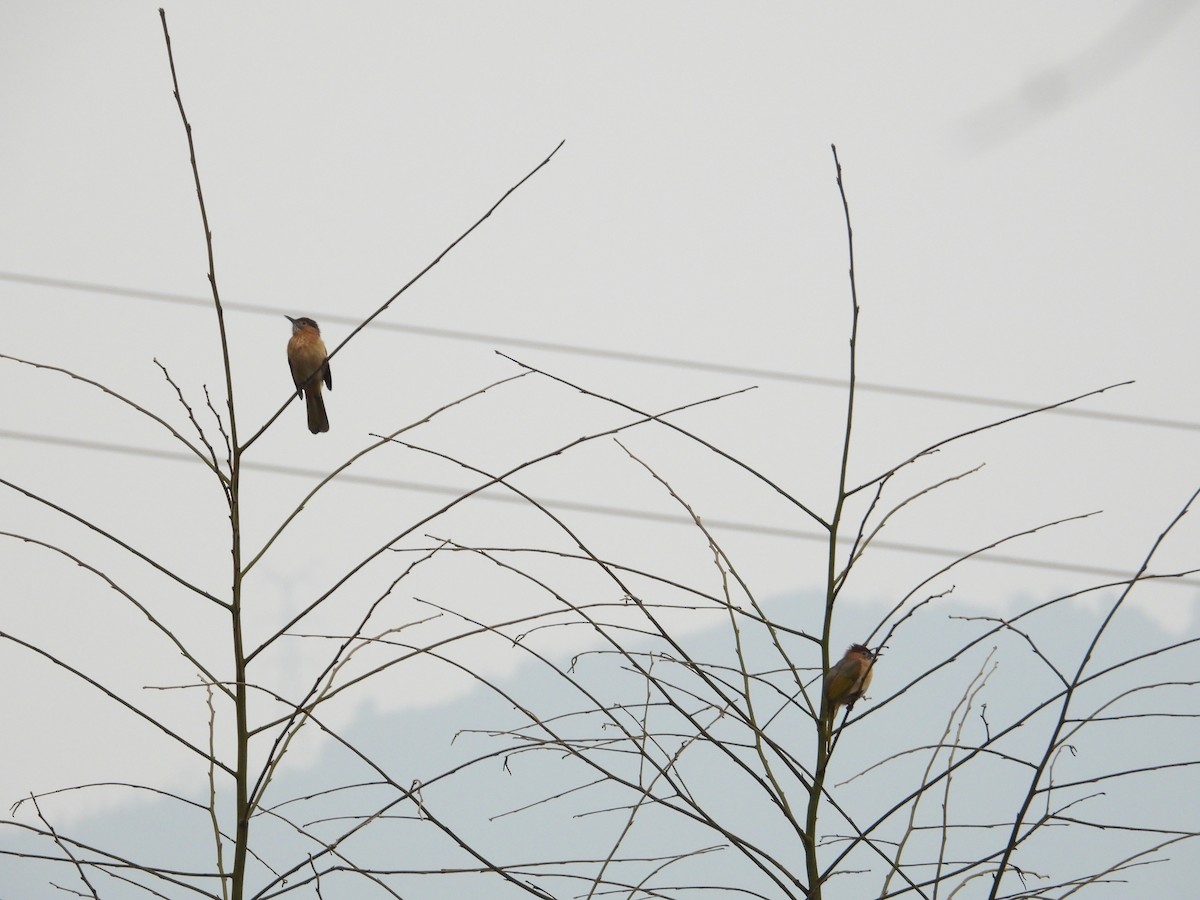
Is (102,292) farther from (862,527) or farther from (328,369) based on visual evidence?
(862,527)

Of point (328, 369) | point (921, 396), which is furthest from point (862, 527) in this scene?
point (921, 396)

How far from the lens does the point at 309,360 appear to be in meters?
1.95

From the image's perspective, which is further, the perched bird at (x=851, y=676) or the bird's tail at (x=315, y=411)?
the bird's tail at (x=315, y=411)

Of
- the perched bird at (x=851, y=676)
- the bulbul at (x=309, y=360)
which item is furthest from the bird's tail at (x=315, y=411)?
the perched bird at (x=851, y=676)

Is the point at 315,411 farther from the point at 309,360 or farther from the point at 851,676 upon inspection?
the point at 851,676

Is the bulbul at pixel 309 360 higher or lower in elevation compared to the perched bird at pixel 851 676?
higher

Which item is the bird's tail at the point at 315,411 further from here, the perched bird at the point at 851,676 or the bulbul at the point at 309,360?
the perched bird at the point at 851,676

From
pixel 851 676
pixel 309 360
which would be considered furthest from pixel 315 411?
pixel 851 676

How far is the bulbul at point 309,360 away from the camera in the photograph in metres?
1.95

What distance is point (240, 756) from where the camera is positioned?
2.48 ft

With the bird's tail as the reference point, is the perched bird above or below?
below

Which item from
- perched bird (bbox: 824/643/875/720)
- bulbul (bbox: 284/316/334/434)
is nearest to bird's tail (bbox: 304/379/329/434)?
bulbul (bbox: 284/316/334/434)

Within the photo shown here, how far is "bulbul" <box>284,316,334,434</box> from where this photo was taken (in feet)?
6.39

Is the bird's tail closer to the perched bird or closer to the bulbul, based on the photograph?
the bulbul
